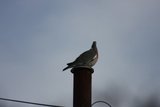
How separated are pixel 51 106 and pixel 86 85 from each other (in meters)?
0.73

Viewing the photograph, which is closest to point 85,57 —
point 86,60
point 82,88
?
point 86,60

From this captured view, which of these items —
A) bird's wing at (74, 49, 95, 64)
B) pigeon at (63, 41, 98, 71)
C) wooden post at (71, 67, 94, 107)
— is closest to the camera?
wooden post at (71, 67, 94, 107)

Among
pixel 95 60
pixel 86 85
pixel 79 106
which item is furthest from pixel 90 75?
pixel 95 60

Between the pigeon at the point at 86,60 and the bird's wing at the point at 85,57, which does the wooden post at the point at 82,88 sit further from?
the bird's wing at the point at 85,57

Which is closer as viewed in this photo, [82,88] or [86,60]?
[82,88]

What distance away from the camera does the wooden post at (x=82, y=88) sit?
4.69m

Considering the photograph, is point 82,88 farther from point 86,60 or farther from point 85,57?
point 85,57

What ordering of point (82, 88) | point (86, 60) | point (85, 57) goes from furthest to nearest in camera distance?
point (85, 57)
point (86, 60)
point (82, 88)

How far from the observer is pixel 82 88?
4.77 meters

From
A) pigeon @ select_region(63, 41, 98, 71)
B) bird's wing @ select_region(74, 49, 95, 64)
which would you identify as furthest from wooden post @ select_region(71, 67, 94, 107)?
bird's wing @ select_region(74, 49, 95, 64)

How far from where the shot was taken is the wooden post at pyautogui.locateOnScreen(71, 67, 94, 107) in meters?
4.69

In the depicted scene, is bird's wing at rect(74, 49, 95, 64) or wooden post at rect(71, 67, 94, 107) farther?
bird's wing at rect(74, 49, 95, 64)

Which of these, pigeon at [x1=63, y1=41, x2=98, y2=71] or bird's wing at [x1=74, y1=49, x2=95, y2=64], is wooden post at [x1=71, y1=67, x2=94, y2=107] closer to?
pigeon at [x1=63, y1=41, x2=98, y2=71]

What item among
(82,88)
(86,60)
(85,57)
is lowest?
(82,88)
